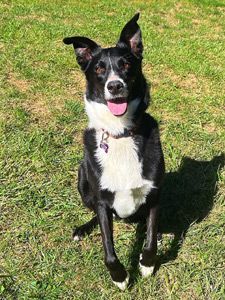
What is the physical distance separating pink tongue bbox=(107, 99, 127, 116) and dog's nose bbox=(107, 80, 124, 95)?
4.2 inches

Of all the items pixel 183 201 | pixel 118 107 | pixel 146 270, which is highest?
pixel 118 107

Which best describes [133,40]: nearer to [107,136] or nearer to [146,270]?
[107,136]

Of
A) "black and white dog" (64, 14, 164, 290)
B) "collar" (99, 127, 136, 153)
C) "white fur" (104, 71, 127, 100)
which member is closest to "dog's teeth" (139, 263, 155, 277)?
"black and white dog" (64, 14, 164, 290)

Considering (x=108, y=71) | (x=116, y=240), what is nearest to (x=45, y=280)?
(x=116, y=240)

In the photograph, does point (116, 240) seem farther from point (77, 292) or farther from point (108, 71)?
point (108, 71)

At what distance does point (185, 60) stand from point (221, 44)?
41.9 inches

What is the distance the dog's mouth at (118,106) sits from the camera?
10.1 ft

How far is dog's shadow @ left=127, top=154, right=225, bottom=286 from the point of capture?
358 cm

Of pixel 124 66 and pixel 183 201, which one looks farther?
pixel 183 201

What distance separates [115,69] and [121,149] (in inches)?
21.3

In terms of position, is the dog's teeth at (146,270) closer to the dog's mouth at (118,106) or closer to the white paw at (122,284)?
the white paw at (122,284)

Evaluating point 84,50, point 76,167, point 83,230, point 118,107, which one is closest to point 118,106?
point 118,107

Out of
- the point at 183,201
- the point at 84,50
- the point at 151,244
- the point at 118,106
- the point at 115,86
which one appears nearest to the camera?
the point at 115,86

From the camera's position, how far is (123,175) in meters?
3.15
